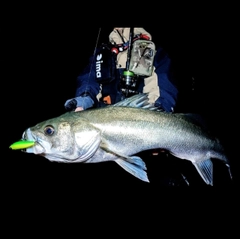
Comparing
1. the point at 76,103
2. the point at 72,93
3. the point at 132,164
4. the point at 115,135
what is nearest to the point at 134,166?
the point at 132,164

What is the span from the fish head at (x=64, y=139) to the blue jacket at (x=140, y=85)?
1072 mm

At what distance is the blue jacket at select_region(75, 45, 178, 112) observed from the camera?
2.48m

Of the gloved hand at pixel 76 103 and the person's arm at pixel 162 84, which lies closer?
the gloved hand at pixel 76 103

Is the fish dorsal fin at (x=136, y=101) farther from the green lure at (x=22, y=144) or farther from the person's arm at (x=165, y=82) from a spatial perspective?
the person's arm at (x=165, y=82)

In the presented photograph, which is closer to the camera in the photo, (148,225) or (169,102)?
(169,102)

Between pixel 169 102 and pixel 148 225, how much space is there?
2.71 meters

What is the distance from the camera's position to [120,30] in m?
2.79

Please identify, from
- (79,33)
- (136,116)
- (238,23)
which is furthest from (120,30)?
(79,33)

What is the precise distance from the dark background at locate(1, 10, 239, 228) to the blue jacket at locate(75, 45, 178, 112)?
80 cm

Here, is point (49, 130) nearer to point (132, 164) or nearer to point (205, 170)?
point (132, 164)

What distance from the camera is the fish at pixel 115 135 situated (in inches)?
53.4

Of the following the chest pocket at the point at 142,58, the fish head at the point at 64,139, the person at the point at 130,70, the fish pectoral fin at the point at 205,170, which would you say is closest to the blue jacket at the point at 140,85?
the person at the point at 130,70

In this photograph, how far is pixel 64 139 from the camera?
1351 millimetres

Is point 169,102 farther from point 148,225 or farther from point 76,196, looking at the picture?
point 76,196
